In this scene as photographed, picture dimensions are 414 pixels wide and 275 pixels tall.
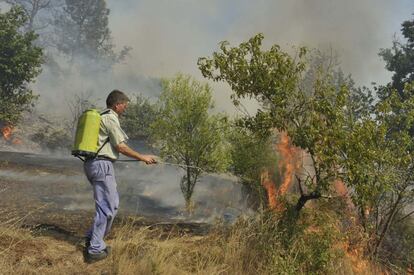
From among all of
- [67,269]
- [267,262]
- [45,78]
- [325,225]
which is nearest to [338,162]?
[325,225]

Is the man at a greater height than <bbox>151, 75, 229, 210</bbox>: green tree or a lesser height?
lesser

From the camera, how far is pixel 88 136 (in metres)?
5.40

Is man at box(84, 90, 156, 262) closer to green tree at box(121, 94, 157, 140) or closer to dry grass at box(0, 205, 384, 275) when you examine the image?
dry grass at box(0, 205, 384, 275)

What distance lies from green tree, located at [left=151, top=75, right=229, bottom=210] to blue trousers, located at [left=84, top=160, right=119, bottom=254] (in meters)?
9.01

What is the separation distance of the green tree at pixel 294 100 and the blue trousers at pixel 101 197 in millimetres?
3142

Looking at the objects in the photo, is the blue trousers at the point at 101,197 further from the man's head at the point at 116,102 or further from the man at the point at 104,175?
the man's head at the point at 116,102

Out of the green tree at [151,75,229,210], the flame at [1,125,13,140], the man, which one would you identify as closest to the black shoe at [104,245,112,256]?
the man

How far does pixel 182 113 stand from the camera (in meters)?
14.8

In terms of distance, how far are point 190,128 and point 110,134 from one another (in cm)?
955

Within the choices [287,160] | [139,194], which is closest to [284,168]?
[287,160]

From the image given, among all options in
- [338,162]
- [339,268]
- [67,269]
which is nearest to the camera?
[67,269]

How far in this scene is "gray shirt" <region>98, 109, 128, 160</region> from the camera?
546 cm

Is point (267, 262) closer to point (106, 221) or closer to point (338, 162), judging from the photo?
point (338, 162)

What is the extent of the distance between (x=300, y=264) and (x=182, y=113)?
Answer: 902 centimetres
